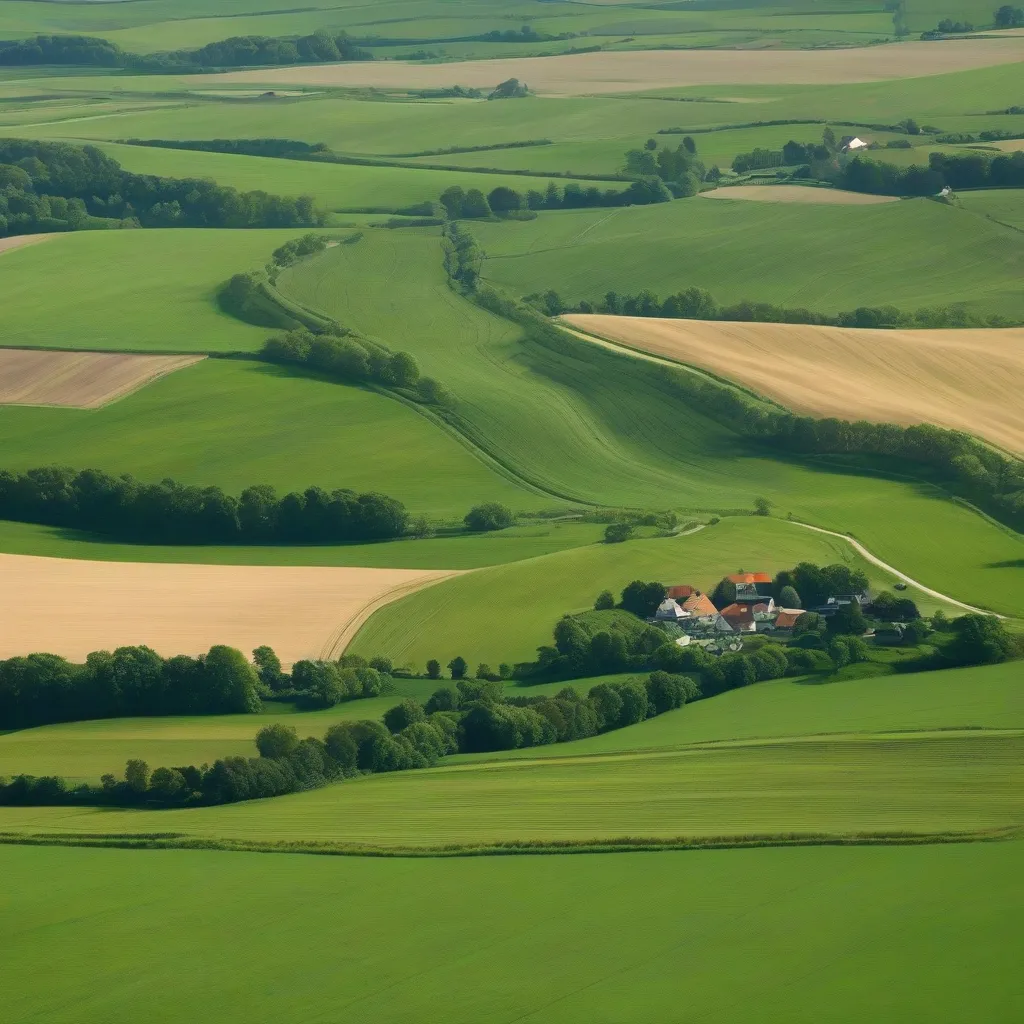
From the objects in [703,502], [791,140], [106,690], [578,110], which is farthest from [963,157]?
[106,690]

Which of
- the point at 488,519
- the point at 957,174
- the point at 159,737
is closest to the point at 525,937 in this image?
the point at 159,737

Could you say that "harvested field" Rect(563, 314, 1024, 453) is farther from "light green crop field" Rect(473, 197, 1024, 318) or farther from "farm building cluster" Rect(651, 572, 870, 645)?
"farm building cluster" Rect(651, 572, 870, 645)

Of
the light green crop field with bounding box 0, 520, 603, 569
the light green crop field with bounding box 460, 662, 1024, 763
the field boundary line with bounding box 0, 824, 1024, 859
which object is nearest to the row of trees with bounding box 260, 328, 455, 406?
the light green crop field with bounding box 0, 520, 603, 569

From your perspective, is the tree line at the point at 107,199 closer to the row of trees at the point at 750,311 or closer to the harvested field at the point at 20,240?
the harvested field at the point at 20,240

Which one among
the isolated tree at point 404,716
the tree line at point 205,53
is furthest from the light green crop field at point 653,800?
the tree line at point 205,53

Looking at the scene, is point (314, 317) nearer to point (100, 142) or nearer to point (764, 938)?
point (100, 142)

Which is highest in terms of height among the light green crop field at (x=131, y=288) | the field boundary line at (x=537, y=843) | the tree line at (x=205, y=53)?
the tree line at (x=205, y=53)

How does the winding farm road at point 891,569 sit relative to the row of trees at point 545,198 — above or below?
below

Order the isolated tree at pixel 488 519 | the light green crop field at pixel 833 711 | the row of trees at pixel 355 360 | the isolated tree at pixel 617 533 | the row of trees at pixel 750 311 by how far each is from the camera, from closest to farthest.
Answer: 1. the light green crop field at pixel 833 711
2. the isolated tree at pixel 617 533
3. the isolated tree at pixel 488 519
4. the row of trees at pixel 355 360
5. the row of trees at pixel 750 311
